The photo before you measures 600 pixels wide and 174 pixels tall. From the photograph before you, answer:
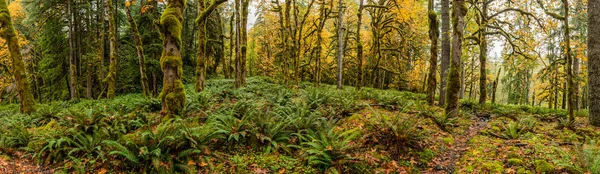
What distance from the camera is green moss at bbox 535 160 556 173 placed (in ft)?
15.2

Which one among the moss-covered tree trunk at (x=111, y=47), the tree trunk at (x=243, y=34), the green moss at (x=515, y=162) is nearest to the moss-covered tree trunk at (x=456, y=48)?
the green moss at (x=515, y=162)

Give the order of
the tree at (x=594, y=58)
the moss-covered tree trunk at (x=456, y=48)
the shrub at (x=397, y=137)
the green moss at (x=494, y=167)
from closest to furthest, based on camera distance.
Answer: the green moss at (x=494, y=167) < the shrub at (x=397, y=137) < the moss-covered tree trunk at (x=456, y=48) < the tree at (x=594, y=58)

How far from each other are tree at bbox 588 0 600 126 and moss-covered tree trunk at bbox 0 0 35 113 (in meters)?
18.9

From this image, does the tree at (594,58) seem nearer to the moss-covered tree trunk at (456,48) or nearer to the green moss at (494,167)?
the moss-covered tree trunk at (456,48)

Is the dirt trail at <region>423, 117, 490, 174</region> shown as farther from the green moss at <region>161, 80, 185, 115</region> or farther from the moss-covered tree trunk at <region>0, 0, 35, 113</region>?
the moss-covered tree trunk at <region>0, 0, 35, 113</region>

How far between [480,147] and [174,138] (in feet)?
21.2

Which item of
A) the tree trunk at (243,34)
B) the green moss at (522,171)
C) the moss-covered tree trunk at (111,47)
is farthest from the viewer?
the tree trunk at (243,34)

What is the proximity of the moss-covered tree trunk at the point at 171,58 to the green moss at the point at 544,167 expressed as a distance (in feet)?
25.2

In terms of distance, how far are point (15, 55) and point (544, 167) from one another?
15209 millimetres

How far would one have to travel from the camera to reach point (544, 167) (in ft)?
15.5

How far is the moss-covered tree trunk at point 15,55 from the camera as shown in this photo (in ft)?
31.5

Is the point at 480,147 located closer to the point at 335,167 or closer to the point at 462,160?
the point at 462,160

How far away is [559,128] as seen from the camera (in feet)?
26.9

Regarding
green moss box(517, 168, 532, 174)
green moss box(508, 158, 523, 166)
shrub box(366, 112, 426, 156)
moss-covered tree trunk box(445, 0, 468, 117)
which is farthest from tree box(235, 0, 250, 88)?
green moss box(517, 168, 532, 174)
